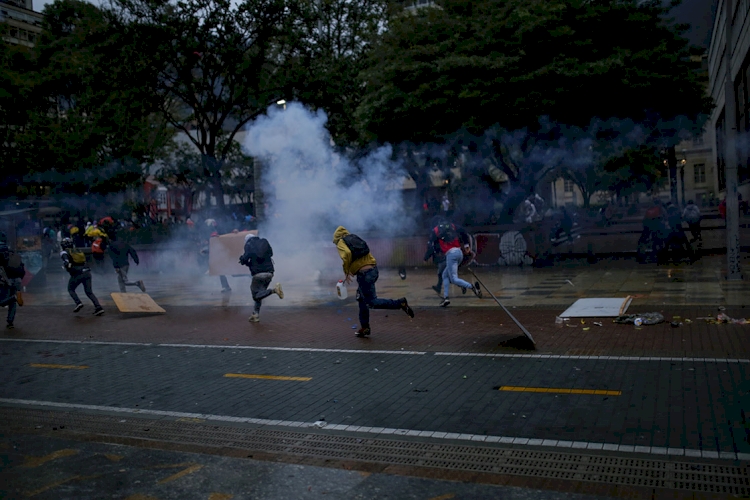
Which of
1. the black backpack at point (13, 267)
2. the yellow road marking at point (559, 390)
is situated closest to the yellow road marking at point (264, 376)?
the yellow road marking at point (559, 390)

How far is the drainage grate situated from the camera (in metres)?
4.29

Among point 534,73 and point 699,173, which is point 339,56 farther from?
point 699,173

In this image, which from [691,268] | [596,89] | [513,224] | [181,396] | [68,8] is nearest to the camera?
[181,396]

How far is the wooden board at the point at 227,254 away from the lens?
16.0 m

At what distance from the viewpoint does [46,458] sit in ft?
17.1

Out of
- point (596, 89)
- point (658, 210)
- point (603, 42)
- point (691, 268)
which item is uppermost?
point (603, 42)

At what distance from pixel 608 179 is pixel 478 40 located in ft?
91.8

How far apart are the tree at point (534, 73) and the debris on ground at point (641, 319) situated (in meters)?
9.04

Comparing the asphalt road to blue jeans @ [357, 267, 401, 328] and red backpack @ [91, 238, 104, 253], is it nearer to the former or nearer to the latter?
blue jeans @ [357, 267, 401, 328]

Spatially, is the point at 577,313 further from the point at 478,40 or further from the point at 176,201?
the point at 176,201

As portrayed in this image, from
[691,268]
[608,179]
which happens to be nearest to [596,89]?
[691,268]

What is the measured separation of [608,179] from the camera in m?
43.9

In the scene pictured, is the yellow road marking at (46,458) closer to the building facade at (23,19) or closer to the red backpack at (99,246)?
the red backpack at (99,246)

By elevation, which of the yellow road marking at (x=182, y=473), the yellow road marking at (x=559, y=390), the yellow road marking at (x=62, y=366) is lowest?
the yellow road marking at (x=62, y=366)
